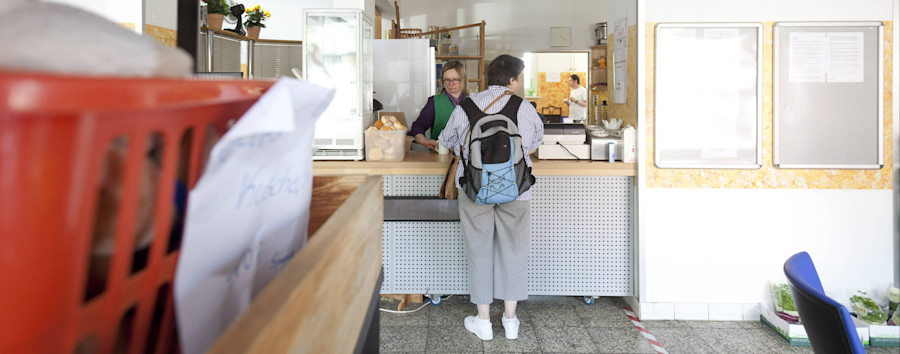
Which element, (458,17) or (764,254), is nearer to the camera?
(764,254)

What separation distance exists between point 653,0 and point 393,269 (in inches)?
88.6

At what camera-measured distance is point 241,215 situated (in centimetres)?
51

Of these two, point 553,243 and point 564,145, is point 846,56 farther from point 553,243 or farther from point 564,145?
point 553,243

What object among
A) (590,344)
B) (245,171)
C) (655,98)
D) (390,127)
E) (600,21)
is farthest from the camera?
(600,21)

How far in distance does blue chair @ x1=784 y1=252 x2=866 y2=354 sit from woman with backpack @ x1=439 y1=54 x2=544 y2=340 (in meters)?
1.78

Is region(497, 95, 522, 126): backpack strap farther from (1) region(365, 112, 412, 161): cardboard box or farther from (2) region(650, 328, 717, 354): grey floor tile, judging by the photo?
(2) region(650, 328, 717, 354): grey floor tile

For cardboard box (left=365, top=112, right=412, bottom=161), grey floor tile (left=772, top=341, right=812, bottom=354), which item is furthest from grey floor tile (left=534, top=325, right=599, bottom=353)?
cardboard box (left=365, top=112, right=412, bottom=161)

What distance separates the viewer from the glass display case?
3.91m

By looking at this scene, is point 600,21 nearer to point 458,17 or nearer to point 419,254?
point 458,17

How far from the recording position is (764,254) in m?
3.73

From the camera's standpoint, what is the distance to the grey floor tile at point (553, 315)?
12.4 feet

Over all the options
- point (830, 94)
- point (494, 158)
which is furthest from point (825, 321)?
point (830, 94)

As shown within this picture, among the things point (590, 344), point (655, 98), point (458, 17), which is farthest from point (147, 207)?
point (458, 17)

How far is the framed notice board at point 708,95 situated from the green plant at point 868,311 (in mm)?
928
